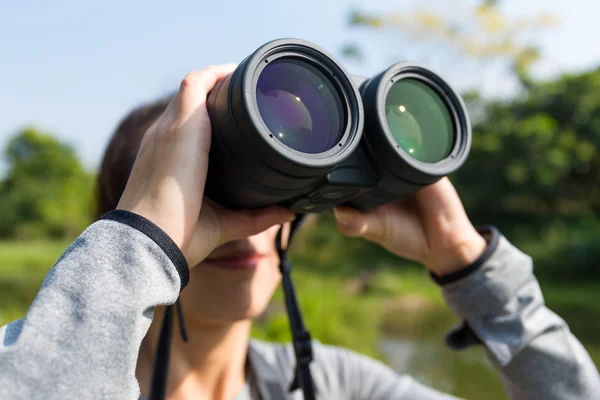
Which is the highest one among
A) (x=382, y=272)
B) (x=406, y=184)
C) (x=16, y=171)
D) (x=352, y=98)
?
(x=352, y=98)

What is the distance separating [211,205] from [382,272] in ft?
24.7

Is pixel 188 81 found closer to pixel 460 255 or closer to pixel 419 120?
pixel 419 120

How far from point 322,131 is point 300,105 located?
5cm

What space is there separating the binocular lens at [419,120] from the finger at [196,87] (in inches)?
10.6

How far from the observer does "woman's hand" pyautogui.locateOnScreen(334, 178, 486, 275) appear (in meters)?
0.95

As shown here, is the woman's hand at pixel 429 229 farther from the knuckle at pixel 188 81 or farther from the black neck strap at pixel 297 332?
the knuckle at pixel 188 81

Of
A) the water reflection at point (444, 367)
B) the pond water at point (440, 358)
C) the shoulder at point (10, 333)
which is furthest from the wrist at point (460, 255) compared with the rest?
the water reflection at point (444, 367)

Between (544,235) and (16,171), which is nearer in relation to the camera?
(544,235)

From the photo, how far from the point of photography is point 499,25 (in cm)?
1310

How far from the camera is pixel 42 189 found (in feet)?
76.0

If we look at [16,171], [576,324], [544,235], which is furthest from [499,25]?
[16,171]

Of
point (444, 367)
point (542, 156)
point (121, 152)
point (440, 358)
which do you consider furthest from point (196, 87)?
point (542, 156)

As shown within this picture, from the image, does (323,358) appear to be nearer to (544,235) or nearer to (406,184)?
(406,184)

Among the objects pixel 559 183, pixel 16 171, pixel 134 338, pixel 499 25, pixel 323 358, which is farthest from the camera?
pixel 16 171
